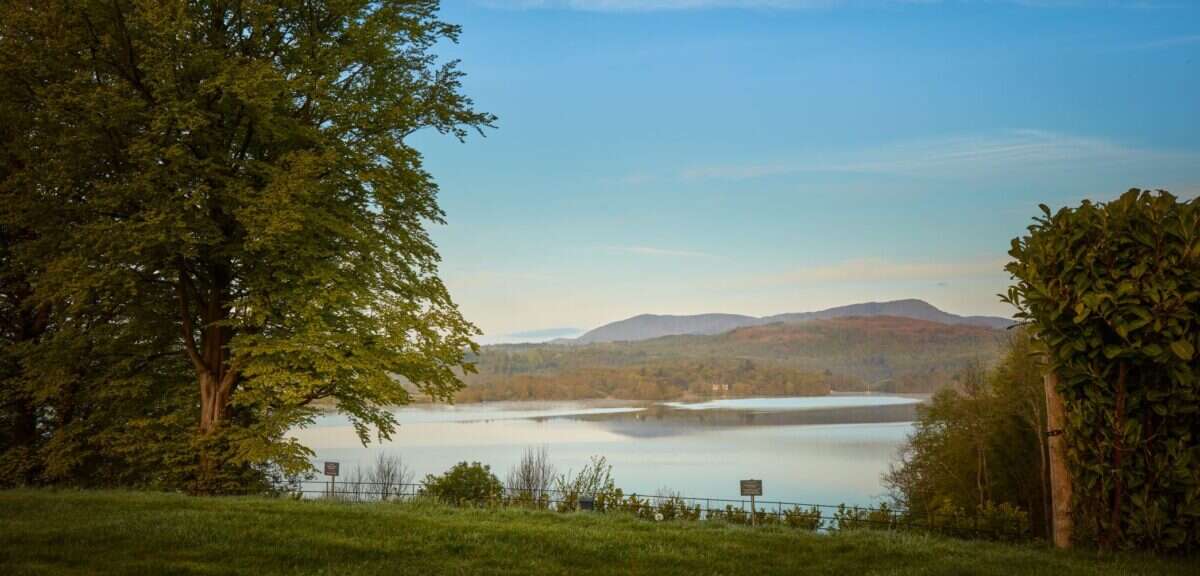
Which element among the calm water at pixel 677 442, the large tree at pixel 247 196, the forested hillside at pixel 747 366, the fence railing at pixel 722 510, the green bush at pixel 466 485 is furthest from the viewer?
the forested hillside at pixel 747 366

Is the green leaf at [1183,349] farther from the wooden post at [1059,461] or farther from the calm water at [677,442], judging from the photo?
the calm water at [677,442]

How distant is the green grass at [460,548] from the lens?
8.32 meters

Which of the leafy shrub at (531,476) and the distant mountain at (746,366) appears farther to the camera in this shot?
the distant mountain at (746,366)

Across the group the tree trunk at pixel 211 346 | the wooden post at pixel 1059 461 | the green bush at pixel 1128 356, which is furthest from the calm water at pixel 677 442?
the green bush at pixel 1128 356

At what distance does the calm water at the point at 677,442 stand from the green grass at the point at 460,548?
1248 cm

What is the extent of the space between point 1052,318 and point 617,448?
73875 millimetres

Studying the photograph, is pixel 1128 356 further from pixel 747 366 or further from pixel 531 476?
pixel 747 366

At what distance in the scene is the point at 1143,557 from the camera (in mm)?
8422

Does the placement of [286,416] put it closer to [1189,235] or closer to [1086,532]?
[1086,532]

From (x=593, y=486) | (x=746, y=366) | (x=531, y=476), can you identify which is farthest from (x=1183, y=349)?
(x=746, y=366)

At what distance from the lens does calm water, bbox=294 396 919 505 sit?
5641cm

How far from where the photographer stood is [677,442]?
91562mm

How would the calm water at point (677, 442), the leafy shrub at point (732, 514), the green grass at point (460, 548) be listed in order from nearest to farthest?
the green grass at point (460, 548) < the leafy shrub at point (732, 514) < the calm water at point (677, 442)

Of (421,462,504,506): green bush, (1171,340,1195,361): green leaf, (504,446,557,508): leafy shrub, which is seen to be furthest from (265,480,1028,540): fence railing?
(1171,340,1195,361): green leaf
